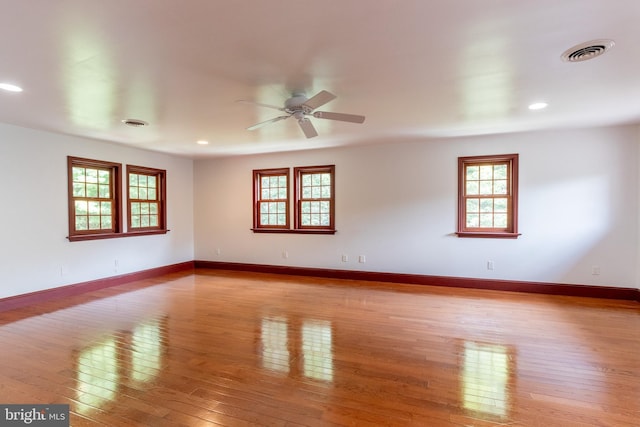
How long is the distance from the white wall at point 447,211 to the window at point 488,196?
0.35ft

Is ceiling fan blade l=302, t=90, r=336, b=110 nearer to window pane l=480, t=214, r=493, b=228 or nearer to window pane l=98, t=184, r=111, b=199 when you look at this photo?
window pane l=480, t=214, r=493, b=228

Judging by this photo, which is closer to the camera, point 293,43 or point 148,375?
point 293,43

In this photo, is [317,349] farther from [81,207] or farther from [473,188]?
[81,207]

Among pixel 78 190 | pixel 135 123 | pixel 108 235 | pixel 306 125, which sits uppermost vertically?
pixel 135 123

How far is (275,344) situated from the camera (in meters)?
2.94

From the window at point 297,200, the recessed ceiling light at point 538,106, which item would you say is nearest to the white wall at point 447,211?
the window at point 297,200

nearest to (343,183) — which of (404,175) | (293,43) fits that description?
(404,175)

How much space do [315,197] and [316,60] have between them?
12.6 feet

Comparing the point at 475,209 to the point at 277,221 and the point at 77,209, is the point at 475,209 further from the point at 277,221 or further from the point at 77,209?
the point at 77,209

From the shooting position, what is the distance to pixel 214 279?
18.9 ft

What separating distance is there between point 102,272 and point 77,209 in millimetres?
1072

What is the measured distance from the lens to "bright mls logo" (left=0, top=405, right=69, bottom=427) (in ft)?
6.20

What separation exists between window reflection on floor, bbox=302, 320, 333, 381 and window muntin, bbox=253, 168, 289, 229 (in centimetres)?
310

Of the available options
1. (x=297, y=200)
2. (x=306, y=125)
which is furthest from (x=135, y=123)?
(x=297, y=200)
